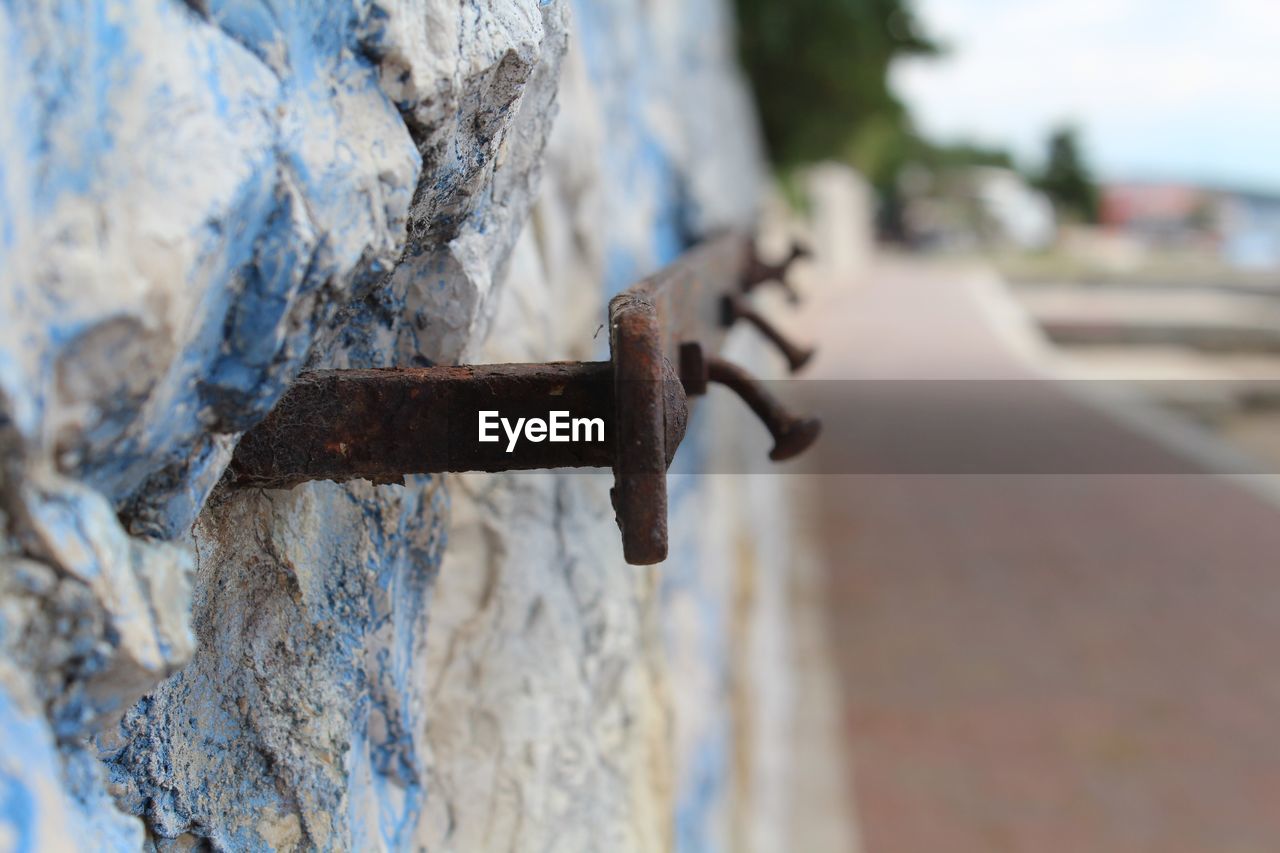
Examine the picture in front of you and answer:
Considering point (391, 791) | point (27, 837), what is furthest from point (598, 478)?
point (27, 837)


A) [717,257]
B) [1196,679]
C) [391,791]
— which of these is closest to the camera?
[391,791]

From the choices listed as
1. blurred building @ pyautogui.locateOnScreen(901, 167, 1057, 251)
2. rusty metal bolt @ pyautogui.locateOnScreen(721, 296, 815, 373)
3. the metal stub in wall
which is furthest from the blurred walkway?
blurred building @ pyautogui.locateOnScreen(901, 167, 1057, 251)

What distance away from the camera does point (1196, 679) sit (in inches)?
165

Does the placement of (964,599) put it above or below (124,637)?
above

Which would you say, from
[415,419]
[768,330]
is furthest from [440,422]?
[768,330]

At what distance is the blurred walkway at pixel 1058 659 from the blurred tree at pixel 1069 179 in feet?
108

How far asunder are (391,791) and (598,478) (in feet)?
1.77

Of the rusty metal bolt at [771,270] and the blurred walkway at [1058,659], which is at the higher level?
the rusty metal bolt at [771,270]

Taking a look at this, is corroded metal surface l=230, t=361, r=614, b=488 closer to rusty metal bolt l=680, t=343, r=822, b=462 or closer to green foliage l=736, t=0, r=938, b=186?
rusty metal bolt l=680, t=343, r=822, b=462

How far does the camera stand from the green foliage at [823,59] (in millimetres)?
7645

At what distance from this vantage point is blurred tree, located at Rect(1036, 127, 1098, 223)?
37.1 meters

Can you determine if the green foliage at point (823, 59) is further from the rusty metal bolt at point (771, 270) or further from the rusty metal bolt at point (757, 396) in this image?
the rusty metal bolt at point (757, 396)

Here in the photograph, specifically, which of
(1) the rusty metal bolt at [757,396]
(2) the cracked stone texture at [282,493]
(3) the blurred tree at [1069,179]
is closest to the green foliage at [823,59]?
(2) the cracked stone texture at [282,493]

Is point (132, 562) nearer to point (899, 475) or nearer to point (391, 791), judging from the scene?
point (391, 791)
